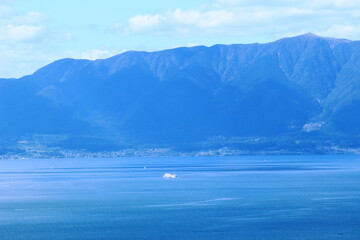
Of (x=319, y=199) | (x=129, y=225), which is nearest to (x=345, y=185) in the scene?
(x=319, y=199)

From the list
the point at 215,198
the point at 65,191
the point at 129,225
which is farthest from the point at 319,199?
the point at 65,191

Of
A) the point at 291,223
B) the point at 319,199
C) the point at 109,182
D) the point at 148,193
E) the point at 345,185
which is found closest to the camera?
the point at 291,223

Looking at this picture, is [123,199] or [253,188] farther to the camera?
[253,188]

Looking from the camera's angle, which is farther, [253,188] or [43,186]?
[43,186]

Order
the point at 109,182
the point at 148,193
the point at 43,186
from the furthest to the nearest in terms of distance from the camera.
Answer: the point at 109,182 < the point at 43,186 < the point at 148,193

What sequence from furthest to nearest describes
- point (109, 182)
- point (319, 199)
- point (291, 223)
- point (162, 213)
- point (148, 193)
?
point (109, 182)
point (148, 193)
point (319, 199)
point (162, 213)
point (291, 223)

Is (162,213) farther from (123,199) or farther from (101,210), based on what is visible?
(123,199)

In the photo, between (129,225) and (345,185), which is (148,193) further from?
(129,225)

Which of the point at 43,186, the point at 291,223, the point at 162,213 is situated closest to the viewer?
the point at 291,223

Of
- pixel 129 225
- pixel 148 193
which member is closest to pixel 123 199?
pixel 148 193
